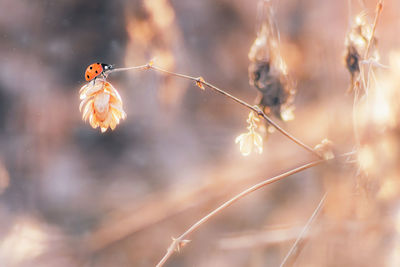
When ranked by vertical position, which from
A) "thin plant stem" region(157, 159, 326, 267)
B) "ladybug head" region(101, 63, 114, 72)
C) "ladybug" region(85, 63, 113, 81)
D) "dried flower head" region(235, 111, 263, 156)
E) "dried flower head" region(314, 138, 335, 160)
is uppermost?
"ladybug head" region(101, 63, 114, 72)

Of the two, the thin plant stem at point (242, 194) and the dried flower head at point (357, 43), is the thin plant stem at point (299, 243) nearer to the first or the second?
the thin plant stem at point (242, 194)

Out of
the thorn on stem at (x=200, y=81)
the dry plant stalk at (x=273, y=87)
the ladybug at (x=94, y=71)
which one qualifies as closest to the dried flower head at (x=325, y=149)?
the dry plant stalk at (x=273, y=87)

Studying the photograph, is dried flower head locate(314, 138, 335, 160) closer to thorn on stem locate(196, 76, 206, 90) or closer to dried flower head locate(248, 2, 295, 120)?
dried flower head locate(248, 2, 295, 120)

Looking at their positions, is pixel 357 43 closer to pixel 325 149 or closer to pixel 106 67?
pixel 325 149

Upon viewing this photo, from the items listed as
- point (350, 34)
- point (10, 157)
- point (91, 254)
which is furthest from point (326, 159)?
point (10, 157)

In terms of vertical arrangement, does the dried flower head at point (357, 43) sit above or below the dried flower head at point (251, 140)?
above

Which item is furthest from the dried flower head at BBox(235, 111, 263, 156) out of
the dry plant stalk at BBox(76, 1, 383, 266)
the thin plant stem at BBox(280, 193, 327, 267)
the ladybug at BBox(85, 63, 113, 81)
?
the ladybug at BBox(85, 63, 113, 81)

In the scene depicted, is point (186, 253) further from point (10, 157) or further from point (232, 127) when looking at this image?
point (10, 157)
